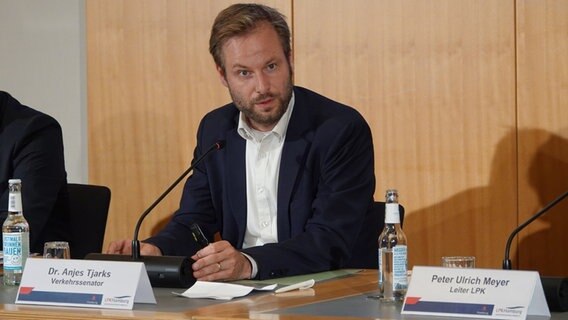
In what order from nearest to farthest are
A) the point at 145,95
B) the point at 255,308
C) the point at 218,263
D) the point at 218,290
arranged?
1. the point at 255,308
2. the point at 218,290
3. the point at 218,263
4. the point at 145,95

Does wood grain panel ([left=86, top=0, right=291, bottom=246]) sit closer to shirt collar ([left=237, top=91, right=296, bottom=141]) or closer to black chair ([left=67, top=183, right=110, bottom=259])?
black chair ([left=67, top=183, right=110, bottom=259])

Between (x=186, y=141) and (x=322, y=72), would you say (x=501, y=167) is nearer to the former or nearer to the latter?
(x=322, y=72)

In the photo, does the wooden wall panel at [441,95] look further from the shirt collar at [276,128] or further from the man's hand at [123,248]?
the man's hand at [123,248]

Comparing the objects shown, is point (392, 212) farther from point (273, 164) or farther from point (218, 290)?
point (273, 164)

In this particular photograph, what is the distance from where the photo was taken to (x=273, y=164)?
3.29 metres

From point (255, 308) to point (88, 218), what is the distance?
1.65 meters

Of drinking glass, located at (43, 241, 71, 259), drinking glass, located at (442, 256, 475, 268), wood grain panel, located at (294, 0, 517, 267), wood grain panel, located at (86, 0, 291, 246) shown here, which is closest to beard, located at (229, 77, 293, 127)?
drinking glass, located at (43, 241, 71, 259)

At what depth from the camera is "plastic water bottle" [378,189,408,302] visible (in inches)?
89.0

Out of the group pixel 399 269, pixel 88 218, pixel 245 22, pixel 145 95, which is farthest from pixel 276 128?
pixel 145 95

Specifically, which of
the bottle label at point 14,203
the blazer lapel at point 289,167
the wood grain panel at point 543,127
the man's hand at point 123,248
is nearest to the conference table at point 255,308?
the bottle label at point 14,203

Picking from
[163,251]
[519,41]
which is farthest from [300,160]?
[519,41]

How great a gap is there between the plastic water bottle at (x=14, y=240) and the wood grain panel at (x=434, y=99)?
6.21ft

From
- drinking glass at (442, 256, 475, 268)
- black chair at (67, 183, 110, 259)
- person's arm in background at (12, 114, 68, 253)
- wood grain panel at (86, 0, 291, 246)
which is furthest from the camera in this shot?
wood grain panel at (86, 0, 291, 246)

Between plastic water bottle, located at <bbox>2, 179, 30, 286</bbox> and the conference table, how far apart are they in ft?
0.56
